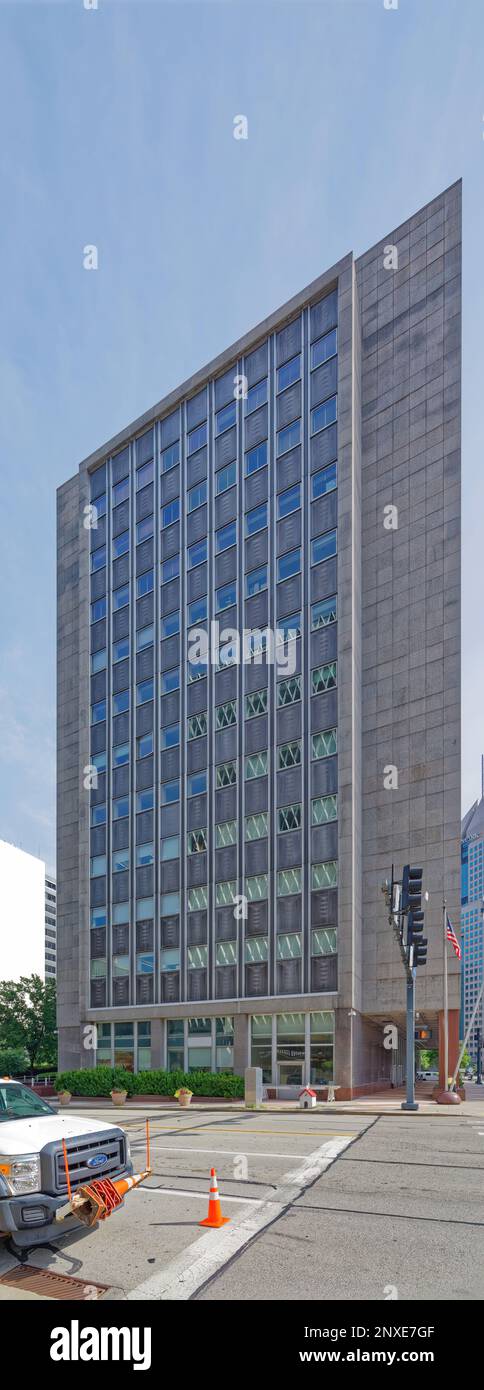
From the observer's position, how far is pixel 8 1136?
10.1 metres

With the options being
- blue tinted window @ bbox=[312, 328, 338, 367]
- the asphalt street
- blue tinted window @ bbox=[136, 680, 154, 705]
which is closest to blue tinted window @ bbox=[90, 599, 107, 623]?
blue tinted window @ bbox=[136, 680, 154, 705]

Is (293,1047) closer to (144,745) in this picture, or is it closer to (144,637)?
(144,745)

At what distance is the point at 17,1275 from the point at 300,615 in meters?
35.8

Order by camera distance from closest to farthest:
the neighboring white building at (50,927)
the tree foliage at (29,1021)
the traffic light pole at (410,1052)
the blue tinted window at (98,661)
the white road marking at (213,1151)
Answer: the white road marking at (213,1151) < the traffic light pole at (410,1052) < the blue tinted window at (98,661) < the tree foliage at (29,1021) < the neighboring white building at (50,927)

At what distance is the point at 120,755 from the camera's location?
52812 millimetres

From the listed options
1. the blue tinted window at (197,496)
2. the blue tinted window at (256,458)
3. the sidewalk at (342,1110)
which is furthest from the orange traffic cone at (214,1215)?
the blue tinted window at (197,496)

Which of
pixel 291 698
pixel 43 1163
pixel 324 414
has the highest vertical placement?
pixel 324 414

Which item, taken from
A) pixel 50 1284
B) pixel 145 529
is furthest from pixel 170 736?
pixel 50 1284

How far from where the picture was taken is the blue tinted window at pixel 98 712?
180 ft

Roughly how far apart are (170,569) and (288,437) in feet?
33.6

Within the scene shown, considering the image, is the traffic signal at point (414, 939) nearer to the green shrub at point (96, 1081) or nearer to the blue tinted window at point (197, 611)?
the green shrub at point (96, 1081)

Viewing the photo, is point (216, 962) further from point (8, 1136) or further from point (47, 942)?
point (47, 942)

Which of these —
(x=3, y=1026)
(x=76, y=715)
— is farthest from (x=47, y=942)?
(x=76, y=715)

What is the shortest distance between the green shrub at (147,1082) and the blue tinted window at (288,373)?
32868 millimetres
